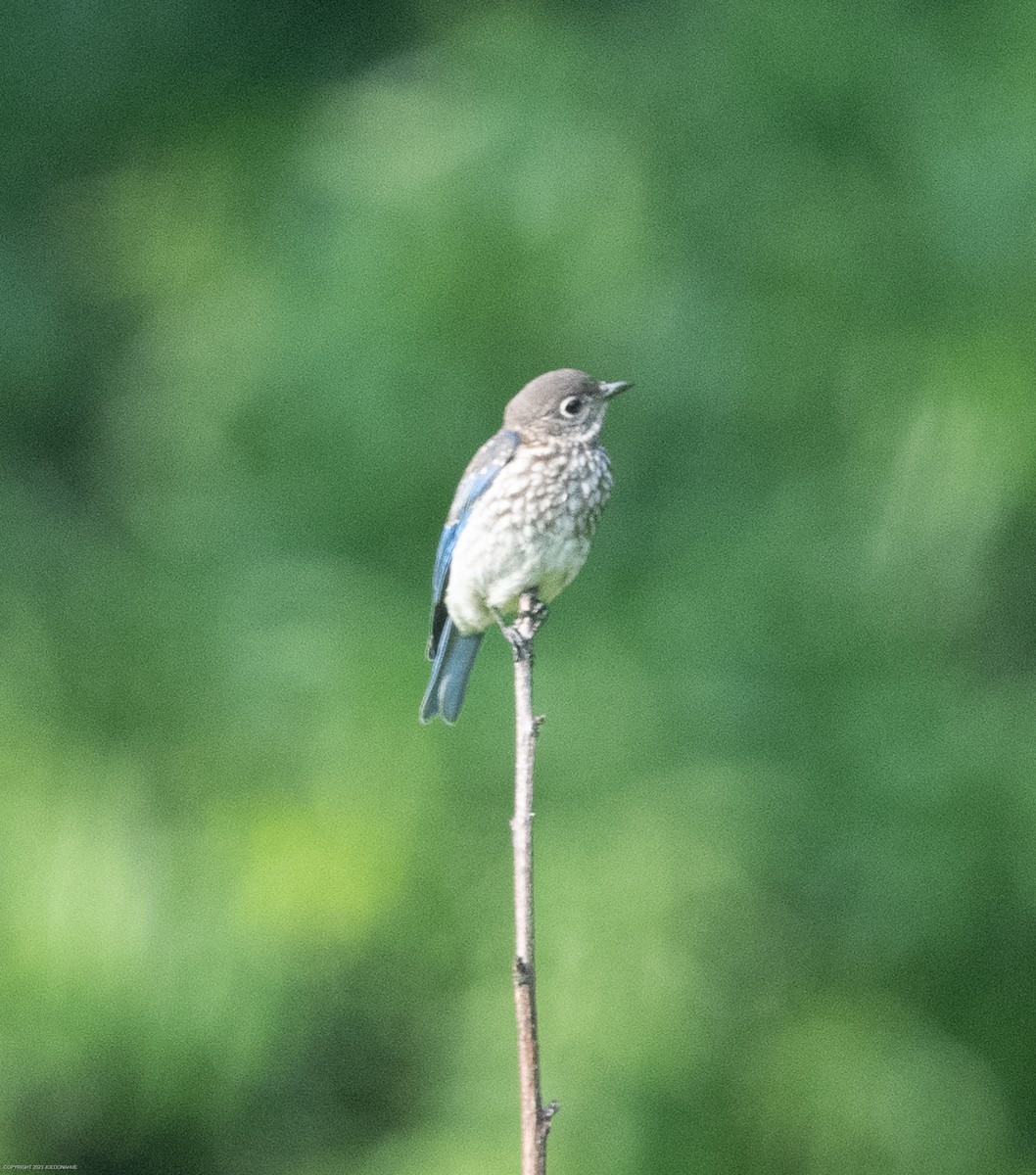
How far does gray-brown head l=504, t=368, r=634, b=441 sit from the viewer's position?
3418mm

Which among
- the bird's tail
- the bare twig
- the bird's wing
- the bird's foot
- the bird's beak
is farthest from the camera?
the bird's tail

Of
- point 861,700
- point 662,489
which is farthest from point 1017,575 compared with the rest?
point 662,489

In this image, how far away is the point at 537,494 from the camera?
3.41 metres

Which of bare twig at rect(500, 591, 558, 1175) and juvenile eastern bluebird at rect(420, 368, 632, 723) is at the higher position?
juvenile eastern bluebird at rect(420, 368, 632, 723)

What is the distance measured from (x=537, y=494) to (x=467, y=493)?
20 cm

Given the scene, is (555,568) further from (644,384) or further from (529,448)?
(644,384)

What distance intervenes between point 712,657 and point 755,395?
29.5 inches

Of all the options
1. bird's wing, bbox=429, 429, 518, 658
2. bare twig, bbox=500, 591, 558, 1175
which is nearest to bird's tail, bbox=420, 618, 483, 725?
bird's wing, bbox=429, 429, 518, 658

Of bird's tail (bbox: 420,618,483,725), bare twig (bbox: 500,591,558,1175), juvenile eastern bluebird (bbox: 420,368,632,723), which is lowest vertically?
bare twig (bbox: 500,591,558,1175)

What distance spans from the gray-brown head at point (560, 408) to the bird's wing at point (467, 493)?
43mm

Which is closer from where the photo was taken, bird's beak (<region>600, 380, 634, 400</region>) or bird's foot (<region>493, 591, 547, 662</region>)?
bird's foot (<region>493, 591, 547, 662</region>)

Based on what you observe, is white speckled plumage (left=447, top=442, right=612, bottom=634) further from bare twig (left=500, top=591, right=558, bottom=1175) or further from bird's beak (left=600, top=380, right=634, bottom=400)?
bare twig (left=500, top=591, right=558, bottom=1175)

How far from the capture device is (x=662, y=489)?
502 cm

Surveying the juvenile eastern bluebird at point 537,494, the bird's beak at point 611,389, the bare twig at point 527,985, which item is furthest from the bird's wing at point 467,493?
the bare twig at point 527,985
